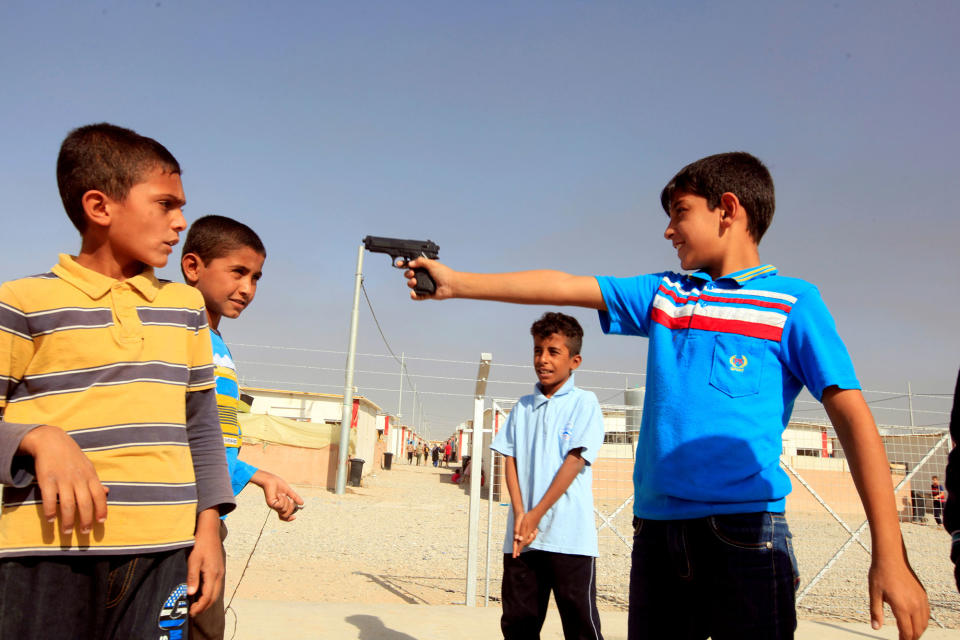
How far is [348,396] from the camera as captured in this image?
18047 mm

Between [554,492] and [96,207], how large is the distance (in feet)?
7.93

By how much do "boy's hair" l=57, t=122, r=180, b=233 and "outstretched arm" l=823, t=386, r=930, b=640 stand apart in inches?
78.7

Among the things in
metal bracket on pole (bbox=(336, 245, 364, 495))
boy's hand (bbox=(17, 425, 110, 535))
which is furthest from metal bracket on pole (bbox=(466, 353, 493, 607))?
metal bracket on pole (bbox=(336, 245, 364, 495))

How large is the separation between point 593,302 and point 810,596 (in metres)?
6.45

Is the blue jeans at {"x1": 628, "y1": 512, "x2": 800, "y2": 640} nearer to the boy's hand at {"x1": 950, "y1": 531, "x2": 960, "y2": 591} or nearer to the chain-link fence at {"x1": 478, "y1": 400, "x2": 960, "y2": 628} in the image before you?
the boy's hand at {"x1": 950, "y1": 531, "x2": 960, "y2": 591}

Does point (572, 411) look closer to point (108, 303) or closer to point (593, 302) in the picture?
point (593, 302)

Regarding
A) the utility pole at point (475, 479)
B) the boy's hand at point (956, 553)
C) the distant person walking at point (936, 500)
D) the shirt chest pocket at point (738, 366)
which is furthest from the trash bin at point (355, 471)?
the boy's hand at point (956, 553)

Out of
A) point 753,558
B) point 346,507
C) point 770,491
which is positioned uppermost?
point 770,491

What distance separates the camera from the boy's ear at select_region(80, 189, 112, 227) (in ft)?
5.60

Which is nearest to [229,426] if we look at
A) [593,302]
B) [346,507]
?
[593,302]

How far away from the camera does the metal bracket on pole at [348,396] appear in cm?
1703

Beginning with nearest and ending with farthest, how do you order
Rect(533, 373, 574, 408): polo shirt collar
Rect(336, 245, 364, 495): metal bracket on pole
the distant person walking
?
Rect(533, 373, 574, 408): polo shirt collar → the distant person walking → Rect(336, 245, 364, 495): metal bracket on pole

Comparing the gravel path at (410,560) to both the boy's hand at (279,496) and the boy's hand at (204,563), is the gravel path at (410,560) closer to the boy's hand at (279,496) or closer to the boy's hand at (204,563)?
the boy's hand at (279,496)

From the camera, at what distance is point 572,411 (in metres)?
3.62
